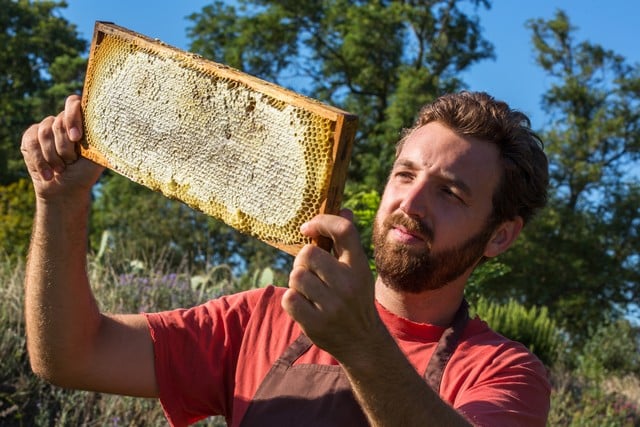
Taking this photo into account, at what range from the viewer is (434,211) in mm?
2561

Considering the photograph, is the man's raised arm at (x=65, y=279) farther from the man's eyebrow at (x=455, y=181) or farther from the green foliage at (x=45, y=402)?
the green foliage at (x=45, y=402)

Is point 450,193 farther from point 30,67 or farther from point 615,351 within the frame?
point 30,67

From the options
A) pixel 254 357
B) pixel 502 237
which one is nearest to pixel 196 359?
pixel 254 357

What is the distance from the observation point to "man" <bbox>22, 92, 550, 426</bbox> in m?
2.43

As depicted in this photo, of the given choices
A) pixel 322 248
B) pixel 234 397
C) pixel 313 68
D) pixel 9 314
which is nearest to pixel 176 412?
pixel 234 397

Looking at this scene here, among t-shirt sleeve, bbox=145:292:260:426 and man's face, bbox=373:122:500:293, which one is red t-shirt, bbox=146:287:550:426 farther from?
man's face, bbox=373:122:500:293

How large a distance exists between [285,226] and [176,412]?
0.88 metres

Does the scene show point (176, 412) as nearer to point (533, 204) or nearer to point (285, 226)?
point (285, 226)

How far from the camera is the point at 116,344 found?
2637 mm

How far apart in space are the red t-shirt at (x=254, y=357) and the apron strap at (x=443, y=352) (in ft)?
0.07

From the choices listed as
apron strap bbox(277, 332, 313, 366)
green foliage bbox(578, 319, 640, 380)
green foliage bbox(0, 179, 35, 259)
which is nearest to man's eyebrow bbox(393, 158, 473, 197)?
apron strap bbox(277, 332, 313, 366)

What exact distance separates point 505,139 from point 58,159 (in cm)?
144

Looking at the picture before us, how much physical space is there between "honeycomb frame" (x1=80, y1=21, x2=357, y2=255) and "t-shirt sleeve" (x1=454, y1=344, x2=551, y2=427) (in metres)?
0.64

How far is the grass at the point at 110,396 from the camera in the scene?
538cm
